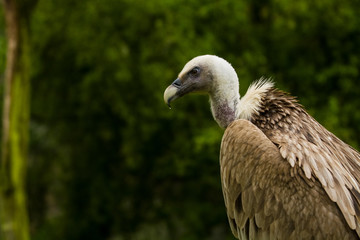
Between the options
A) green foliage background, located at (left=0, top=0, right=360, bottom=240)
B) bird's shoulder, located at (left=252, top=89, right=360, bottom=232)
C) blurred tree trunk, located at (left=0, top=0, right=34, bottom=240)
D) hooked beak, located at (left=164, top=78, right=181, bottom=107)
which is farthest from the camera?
green foliage background, located at (left=0, top=0, right=360, bottom=240)

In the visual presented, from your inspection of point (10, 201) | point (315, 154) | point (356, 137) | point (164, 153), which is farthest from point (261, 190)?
point (164, 153)

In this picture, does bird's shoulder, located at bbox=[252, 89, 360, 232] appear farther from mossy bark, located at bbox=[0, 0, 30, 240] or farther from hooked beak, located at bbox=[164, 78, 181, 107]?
mossy bark, located at bbox=[0, 0, 30, 240]

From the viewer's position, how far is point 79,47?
49.2 ft

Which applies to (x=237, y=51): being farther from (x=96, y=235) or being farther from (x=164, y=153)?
(x=96, y=235)

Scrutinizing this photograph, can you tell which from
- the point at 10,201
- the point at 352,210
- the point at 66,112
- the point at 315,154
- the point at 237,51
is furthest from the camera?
the point at 66,112

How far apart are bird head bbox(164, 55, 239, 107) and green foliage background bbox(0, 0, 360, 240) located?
754 cm

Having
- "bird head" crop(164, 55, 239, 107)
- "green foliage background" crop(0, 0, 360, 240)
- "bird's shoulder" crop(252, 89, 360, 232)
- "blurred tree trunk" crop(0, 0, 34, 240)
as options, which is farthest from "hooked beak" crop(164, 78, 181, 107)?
"green foliage background" crop(0, 0, 360, 240)

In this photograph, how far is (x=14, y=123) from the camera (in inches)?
462

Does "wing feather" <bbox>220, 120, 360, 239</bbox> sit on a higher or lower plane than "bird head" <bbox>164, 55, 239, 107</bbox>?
lower

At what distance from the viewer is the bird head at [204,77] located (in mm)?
5191

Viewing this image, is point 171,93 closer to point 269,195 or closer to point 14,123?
point 269,195

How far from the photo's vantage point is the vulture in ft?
14.0

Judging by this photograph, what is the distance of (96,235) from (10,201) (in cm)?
482

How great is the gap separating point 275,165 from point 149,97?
1021 centimetres
